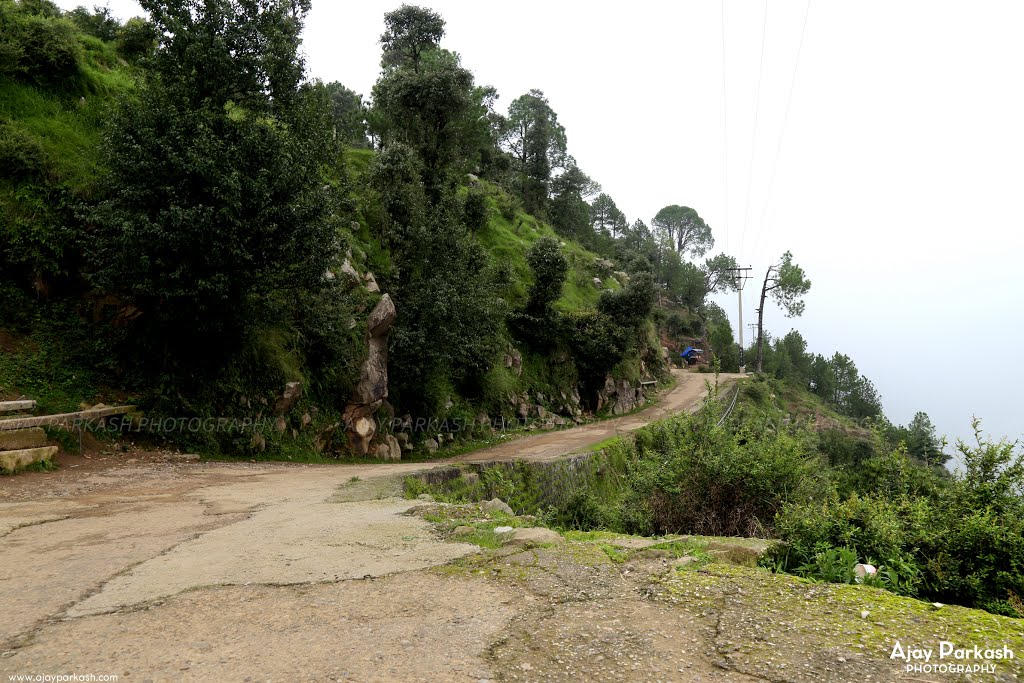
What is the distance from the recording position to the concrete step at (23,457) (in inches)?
360

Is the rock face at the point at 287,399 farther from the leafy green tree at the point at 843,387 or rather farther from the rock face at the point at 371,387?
the leafy green tree at the point at 843,387

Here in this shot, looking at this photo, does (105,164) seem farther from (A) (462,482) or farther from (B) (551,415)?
(B) (551,415)

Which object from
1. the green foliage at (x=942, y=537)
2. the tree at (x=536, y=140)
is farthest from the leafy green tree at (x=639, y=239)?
the green foliage at (x=942, y=537)

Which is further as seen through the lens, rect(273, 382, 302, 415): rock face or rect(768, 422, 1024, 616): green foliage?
rect(273, 382, 302, 415): rock face

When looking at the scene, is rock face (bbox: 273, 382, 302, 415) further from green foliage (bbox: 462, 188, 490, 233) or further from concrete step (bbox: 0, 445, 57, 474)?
green foliage (bbox: 462, 188, 490, 233)

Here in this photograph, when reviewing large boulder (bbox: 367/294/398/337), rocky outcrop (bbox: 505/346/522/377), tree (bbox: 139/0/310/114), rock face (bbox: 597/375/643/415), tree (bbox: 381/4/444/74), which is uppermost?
tree (bbox: 381/4/444/74)

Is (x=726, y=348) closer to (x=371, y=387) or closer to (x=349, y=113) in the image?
(x=349, y=113)

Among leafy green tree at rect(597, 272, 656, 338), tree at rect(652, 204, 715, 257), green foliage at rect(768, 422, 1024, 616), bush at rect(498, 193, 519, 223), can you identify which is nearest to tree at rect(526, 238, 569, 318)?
leafy green tree at rect(597, 272, 656, 338)

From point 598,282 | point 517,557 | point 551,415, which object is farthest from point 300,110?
point 598,282

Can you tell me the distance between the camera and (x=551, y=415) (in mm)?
26688

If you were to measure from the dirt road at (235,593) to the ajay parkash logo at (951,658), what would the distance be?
109cm

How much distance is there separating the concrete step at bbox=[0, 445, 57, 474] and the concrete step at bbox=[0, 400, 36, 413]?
3.16 ft

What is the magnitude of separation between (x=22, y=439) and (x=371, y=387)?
8.47m

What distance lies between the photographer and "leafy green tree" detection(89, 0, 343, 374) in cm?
1159
